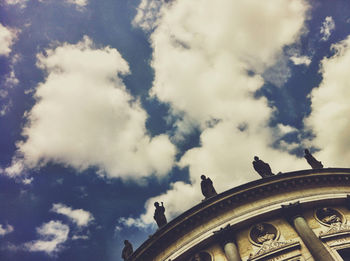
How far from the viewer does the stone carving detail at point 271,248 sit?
563 inches

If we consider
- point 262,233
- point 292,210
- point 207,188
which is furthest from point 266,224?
point 207,188

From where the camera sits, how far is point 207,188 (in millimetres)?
19281

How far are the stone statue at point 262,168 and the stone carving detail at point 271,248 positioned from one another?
5148 millimetres

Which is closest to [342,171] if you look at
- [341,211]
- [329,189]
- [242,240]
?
[329,189]

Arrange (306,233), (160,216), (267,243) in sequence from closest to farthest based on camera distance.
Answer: (306,233), (267,243), (160,216)

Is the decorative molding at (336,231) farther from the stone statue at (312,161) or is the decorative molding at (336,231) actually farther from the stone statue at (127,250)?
the stone statue at (127,250)

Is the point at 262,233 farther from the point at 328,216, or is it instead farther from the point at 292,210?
the point at 328,216

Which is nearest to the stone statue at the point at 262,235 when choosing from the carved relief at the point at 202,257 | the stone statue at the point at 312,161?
the carved relief at the point at 202,257

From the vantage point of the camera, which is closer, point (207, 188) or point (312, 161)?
point (207, 188)

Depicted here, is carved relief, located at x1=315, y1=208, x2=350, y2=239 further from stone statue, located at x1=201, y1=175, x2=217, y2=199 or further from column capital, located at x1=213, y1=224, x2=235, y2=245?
stone statue, located at x1=201, y1=175, x2=217, y2=199

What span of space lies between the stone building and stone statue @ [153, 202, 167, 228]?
70.3 inches

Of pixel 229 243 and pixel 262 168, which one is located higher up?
pixel 262 168

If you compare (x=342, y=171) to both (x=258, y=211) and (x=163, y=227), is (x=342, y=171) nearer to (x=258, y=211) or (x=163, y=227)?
(x=258, y=211)

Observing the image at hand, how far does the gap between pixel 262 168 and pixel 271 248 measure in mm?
6260
